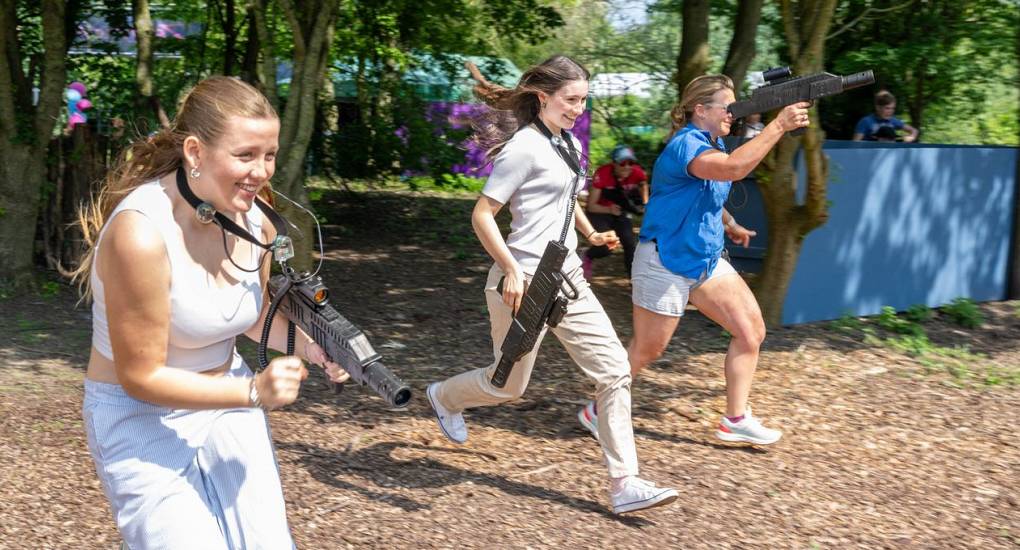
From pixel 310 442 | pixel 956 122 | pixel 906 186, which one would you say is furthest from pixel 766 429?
pixel 956 122

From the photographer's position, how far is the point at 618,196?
9.31 metres

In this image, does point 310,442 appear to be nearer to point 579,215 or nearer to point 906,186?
point 579,215

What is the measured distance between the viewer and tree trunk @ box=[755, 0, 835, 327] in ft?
24.9

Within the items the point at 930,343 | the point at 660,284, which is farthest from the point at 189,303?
the point at 930,343

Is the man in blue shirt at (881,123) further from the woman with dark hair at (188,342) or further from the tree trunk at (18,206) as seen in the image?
→ the woman with dark hair at (188,342)

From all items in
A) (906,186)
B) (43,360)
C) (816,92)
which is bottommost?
(43,360)

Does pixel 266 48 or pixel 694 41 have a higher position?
pixel 694 41

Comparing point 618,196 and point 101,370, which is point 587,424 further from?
point 618,196

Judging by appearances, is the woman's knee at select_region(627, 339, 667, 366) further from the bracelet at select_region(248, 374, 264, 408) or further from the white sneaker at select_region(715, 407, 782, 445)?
the bracelet at select_region(248, 374, 264, 408)

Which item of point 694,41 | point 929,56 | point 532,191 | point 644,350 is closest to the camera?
point 532,191

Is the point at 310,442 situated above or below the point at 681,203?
below

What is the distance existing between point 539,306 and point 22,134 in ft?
20.6

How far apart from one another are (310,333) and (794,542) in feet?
8.80

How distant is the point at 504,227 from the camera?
13.3 meters
